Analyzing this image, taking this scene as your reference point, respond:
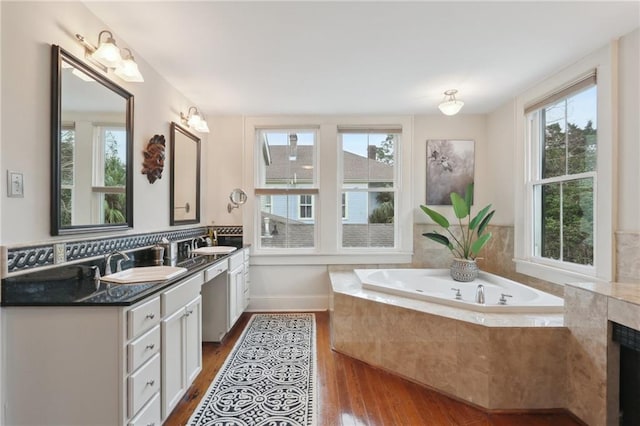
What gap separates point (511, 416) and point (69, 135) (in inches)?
122

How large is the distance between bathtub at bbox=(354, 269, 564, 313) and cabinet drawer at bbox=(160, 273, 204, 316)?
1492 millimetres

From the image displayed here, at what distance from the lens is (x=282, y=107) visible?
11.5 ft

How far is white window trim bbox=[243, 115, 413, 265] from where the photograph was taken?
3781mm

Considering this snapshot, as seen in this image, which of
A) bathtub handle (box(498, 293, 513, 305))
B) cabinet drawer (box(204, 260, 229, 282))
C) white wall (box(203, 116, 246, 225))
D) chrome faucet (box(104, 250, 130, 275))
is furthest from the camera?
white wall (box(203, 116, 246, 225))

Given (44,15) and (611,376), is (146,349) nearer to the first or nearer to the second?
(44,15)

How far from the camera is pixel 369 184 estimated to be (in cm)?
388

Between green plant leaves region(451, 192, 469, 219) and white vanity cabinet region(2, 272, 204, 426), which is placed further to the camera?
green plant leaves region(451, 192, 469, 219)

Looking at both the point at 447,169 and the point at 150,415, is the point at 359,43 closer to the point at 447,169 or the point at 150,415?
the point at 447,169

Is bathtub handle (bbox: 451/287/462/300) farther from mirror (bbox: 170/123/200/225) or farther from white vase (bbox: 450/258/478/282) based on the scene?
mirror (bbox: 170/123/200/225)

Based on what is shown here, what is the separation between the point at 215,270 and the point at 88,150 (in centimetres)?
120

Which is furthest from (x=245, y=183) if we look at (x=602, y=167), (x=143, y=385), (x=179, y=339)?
(x=602, y=167)

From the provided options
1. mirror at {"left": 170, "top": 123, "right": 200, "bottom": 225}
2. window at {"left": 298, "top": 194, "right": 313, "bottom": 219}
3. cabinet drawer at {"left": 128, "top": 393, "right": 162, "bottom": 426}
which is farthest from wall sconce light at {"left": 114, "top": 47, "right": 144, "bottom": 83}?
window at {"left": 298, "top": 194, "right": 313, "bottom": 219}

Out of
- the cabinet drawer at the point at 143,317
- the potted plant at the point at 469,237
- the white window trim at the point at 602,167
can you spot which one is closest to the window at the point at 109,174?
the cabinet drawer at the point at 143,317

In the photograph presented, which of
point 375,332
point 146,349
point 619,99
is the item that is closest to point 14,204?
point 146,349
